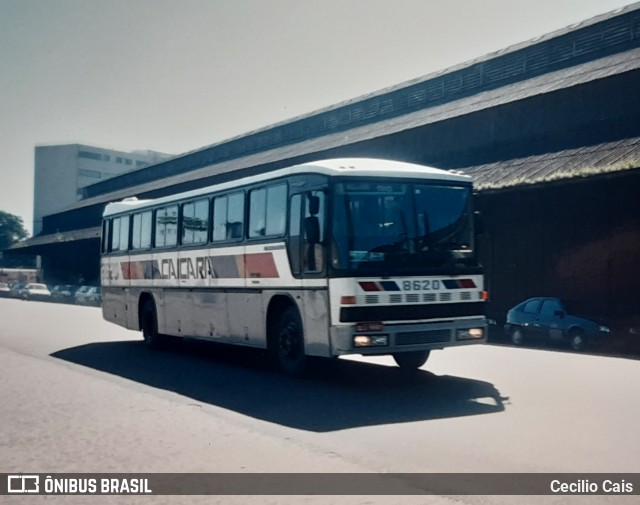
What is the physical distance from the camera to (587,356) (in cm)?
1611

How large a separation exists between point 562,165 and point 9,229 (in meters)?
138

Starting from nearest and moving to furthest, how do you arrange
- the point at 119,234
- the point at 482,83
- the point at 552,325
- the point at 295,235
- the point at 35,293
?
1. the point at 295,235
2. the point at 119,234
3. the point at 552,325
4. the point at 482,83
5. the point at 35,293

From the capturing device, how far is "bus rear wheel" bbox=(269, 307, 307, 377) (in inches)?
471

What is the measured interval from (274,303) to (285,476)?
6505 mm

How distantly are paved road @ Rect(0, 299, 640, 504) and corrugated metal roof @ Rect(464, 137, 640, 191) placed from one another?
19.0ft

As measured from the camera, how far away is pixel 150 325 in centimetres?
1802

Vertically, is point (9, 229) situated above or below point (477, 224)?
above

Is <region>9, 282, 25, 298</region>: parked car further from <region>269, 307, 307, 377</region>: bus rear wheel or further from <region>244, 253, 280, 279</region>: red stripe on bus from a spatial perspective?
<region>269, 307, 307, 377</region>: bus rear wheel

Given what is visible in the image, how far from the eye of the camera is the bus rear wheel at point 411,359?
12875 mm

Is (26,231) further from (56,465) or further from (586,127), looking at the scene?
(56,465)

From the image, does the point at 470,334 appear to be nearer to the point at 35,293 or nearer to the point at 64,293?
the point at 64,293

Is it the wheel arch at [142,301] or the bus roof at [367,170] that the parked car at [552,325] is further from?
the wheel arch at [142,301]

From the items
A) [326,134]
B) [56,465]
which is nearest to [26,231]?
[326,134]

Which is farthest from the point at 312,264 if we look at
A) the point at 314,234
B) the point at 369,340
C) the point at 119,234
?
the point at 119,234
